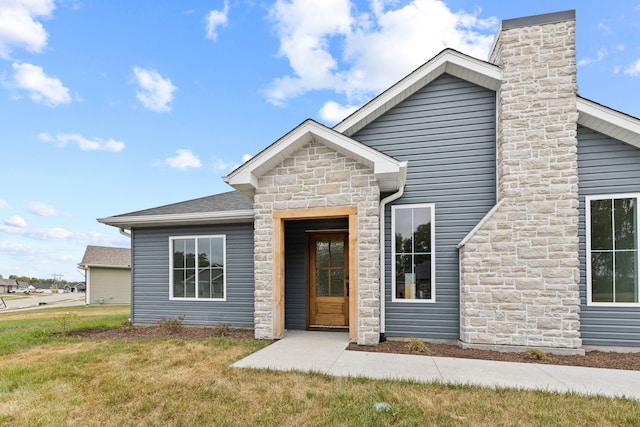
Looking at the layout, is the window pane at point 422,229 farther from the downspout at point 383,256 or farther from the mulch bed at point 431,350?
the mulch bed at point 431,350

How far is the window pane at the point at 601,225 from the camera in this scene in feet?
18.8

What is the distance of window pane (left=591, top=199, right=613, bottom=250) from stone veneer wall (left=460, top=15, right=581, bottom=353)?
22.1 inches

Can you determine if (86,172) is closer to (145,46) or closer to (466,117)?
(145,46)

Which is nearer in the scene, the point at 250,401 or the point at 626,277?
the point at 250,401

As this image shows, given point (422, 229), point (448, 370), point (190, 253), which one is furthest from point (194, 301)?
point (448, 370)

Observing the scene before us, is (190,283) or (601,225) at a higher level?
(601,225)

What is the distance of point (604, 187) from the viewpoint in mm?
5750

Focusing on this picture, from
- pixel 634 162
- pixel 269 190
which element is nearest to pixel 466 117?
pixel 634 162

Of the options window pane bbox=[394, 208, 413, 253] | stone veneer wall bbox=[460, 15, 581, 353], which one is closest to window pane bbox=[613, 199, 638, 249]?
stone veneer wall bbox=[460, 15, 581, 353]

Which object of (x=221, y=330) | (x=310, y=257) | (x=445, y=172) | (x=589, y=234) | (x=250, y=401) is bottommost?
(x=221, y=330)

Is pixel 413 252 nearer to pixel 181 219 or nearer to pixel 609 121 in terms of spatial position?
pixel 609 121

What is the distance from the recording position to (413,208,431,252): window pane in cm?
650

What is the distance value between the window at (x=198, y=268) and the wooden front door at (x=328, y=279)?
225cm

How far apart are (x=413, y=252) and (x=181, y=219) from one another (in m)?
5.54
